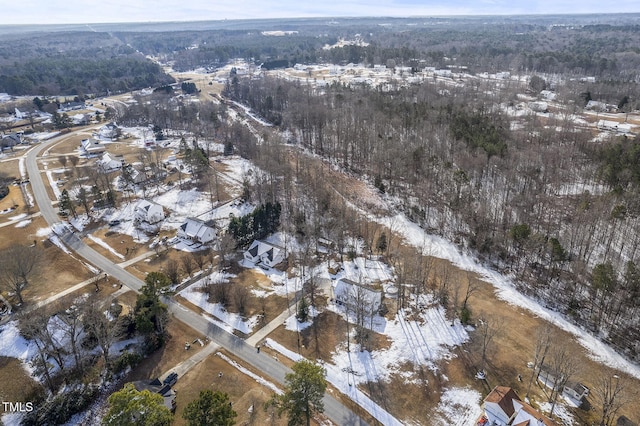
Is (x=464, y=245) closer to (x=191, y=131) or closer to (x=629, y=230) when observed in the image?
(x=629, y=230)

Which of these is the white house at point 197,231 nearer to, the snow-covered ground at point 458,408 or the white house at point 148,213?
the white house at point 148,213

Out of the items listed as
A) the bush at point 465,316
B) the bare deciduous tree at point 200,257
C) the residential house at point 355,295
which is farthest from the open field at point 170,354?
the bush at point 465,316

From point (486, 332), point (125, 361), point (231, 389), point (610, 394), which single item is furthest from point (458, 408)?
point (125, 361)

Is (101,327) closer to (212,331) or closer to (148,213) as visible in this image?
(212,331)

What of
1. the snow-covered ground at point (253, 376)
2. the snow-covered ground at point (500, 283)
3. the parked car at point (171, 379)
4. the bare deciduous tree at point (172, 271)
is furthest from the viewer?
the bare deciduous tree at point (172, 271)

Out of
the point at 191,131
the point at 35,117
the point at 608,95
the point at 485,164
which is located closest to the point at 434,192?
the point at 485,164

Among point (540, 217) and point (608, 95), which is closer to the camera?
point (540, 217)

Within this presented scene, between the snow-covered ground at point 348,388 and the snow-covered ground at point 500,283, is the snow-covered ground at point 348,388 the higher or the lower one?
the higher one
